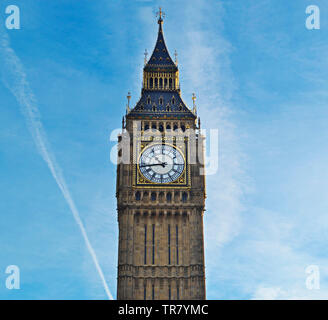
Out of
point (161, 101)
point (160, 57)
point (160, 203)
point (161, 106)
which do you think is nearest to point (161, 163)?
point (160, 203)

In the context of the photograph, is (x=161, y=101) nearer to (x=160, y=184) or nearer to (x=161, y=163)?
(x=161, y=163)

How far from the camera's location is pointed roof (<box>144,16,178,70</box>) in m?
81.6

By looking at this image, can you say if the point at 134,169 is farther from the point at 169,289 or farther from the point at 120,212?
the point at 169,289

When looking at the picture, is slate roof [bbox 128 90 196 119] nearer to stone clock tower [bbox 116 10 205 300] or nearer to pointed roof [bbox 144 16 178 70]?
stone clock tower [bbox 116 10 205 300]

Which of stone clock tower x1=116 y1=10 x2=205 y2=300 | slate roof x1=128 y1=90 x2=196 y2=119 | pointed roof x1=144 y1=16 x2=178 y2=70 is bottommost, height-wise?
stone clock tower x1=116 y1=10 x2=205 y2=300

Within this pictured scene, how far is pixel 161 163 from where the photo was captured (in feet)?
239

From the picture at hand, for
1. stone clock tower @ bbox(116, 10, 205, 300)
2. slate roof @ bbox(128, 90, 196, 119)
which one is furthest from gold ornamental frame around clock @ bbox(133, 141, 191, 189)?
slate roof @ bbox(128, 90, 196, 119)

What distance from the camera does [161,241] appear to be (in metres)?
70.2

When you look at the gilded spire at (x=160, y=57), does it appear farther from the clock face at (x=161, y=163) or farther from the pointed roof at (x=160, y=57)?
the clock face at (x=161, y=163)

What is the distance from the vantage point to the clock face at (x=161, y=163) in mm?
72438

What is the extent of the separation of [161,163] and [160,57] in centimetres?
1524
